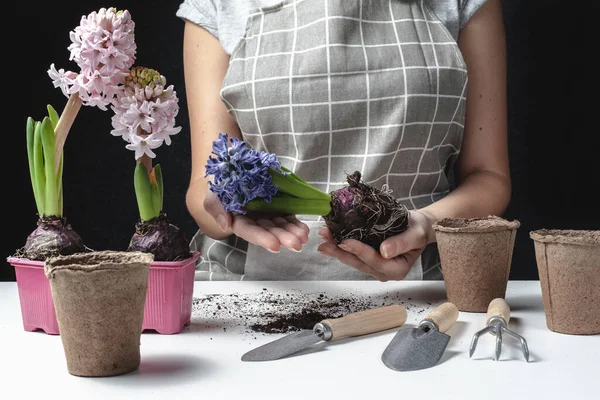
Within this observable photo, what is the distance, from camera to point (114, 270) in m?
0.94

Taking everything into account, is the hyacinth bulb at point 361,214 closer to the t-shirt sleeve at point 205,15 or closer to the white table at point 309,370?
the white table at point 309,370

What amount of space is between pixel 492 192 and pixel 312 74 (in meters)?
0.50

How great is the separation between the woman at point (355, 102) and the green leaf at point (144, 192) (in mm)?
563

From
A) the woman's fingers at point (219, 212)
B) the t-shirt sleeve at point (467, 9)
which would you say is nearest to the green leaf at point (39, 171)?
the woman's fingers at point (219, 212)

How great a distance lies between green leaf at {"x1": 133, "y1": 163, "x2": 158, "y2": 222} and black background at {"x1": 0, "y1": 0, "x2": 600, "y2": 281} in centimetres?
116

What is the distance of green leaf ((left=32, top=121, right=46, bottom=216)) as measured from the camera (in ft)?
3.90

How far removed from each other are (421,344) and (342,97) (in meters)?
0.81

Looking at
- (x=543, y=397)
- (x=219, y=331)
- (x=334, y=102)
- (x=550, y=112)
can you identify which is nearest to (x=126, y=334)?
(x=219, y=331)

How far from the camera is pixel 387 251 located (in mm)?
1358

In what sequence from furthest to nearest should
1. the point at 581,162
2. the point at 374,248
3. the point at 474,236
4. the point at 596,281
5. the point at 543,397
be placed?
the point at 581,162, the point at 374,248, the point at 474,236, the point at 596,281, the point at 543,397

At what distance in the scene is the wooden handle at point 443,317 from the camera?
109 centimetres

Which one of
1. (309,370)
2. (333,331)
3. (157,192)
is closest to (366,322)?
(333,331)

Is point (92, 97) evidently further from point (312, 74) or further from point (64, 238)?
point (312, 74)

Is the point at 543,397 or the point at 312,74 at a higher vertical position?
the point at 312,74
